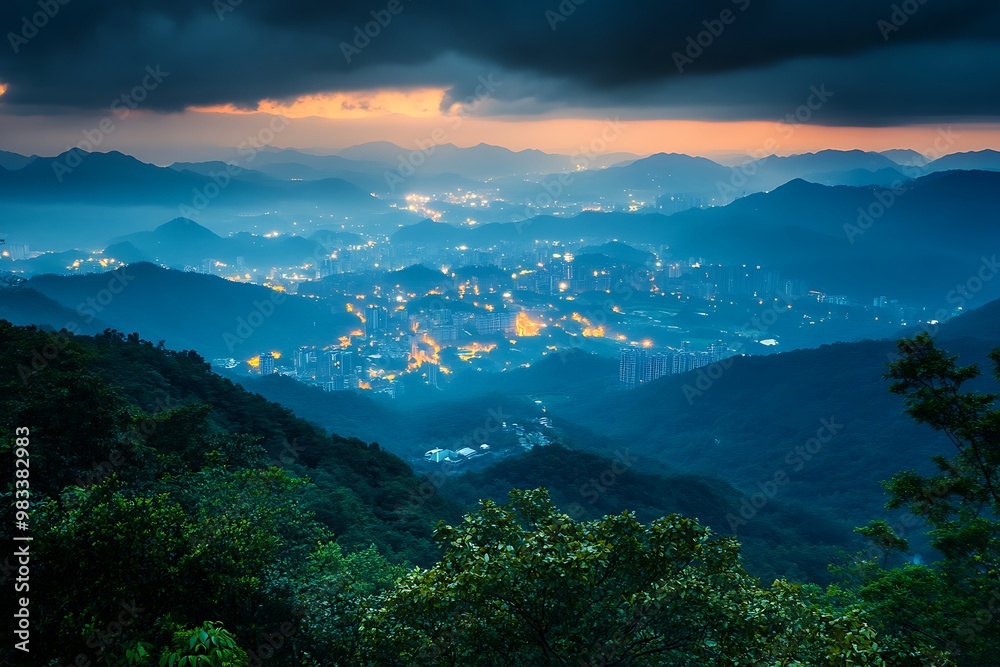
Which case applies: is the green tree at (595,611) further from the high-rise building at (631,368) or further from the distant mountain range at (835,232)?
the distant mountain range at (835,232)

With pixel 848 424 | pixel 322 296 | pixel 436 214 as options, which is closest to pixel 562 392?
pixel 848 424

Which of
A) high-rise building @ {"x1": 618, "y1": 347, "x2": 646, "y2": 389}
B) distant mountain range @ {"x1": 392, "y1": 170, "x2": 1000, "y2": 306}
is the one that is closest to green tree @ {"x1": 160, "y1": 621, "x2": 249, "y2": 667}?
high-rise building @ {"x1": 618, "y1": 347, "x2": 646, "y2": 389}

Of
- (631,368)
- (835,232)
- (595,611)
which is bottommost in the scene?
(595,611)

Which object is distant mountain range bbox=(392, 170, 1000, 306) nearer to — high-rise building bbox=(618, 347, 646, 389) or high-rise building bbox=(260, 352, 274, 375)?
high-rise building bbox=(618, 347, 646, 389)

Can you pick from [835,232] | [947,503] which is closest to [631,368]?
[947,503]

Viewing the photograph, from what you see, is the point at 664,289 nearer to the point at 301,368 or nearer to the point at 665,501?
the point at 301,368

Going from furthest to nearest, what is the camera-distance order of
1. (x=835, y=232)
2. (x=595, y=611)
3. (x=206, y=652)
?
(x=835, y=232)
(x=595, y=611)
(x=206, y=652)

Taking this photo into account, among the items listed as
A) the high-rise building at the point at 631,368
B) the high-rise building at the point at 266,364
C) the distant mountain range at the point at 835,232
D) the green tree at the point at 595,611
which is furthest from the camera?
the distant mountain range at the point at 835,232

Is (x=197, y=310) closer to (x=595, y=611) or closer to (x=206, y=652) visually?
(x=206, y=652)

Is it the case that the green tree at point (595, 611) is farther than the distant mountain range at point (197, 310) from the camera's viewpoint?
No

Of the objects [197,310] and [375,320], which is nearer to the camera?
[197,310]

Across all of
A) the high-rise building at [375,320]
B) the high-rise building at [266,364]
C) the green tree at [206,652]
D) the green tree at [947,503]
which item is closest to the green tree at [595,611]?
the green tree at [206,652]
